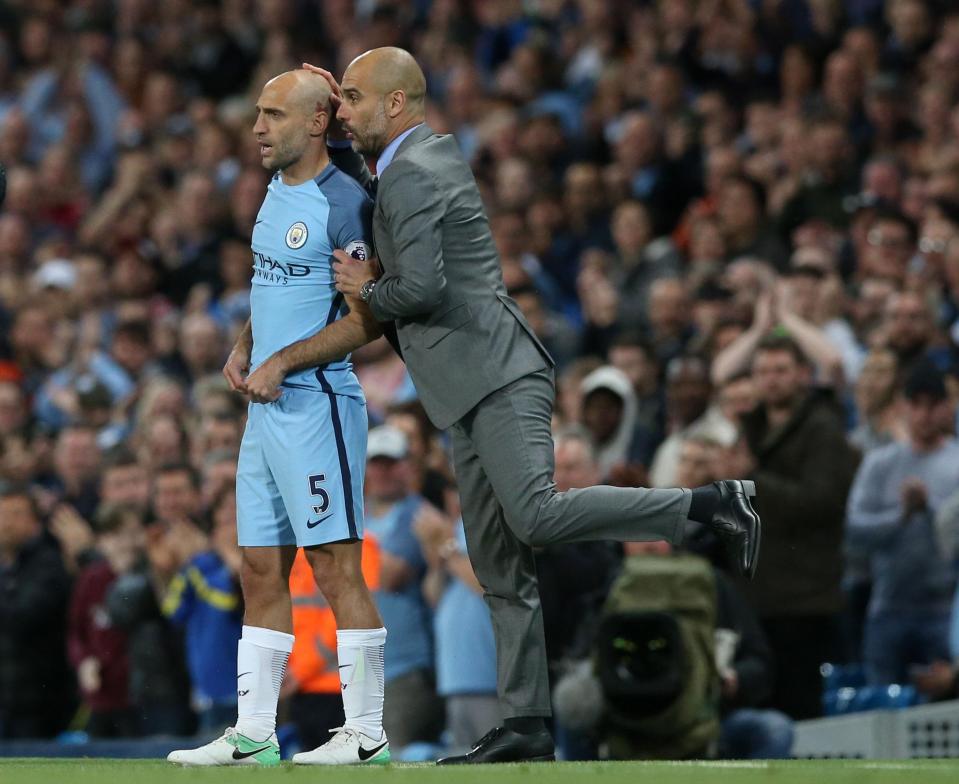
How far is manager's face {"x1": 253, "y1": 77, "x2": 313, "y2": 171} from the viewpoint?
5980mm

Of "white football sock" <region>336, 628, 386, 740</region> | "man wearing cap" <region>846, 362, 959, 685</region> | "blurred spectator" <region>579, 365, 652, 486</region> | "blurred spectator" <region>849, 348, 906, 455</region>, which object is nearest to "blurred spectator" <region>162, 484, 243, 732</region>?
"blurred spectator" <region>579, 365, 652, 486</region>

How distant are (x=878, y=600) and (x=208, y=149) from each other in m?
8.04

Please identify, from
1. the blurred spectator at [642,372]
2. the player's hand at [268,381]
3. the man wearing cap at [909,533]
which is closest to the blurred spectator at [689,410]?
the blurred spectator at [642,372]

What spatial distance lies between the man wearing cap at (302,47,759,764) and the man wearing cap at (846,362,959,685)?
3.04m

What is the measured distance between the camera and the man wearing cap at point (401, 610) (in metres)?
9.10

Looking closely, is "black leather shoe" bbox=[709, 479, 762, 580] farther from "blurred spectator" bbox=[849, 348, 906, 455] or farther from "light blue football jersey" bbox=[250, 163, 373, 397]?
"blurred spectator" bbox=[849, 348, 906, 455]

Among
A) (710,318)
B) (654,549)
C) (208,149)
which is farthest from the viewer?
(208,149)

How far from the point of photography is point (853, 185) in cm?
1138

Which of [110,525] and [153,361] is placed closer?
[110,525]

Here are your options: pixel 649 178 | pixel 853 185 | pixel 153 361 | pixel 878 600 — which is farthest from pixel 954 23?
pixel 153 361

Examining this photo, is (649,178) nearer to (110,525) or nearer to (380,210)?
(110,525)

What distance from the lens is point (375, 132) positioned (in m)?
6.02

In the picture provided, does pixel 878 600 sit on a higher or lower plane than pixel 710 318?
lower

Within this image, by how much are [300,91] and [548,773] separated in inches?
85.8
